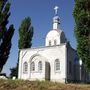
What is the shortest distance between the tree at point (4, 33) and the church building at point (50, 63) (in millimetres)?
3538

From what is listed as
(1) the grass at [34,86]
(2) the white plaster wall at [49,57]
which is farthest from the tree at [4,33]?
(1) the grass at [34,86]

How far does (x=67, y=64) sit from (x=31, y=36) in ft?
33.6

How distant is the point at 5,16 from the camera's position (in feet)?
117

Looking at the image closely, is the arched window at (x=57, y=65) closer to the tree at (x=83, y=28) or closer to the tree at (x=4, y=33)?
the tree at (x=4, y=33)

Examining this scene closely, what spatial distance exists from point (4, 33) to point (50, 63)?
24.6 ft

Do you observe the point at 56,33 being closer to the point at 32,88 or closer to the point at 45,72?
the point at 45,72

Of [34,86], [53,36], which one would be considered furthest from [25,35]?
[34,86]

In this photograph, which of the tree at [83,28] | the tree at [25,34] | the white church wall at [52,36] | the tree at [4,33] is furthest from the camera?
the tree at [25,34]

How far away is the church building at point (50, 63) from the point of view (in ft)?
118

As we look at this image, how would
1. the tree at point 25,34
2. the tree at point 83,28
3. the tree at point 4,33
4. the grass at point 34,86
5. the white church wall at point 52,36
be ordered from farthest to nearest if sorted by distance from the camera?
the tree at point 25,34 < the white church wall at point 52,36 < the tree at point 4,33 < the tree at point 83,28 < the grass at point 34,86

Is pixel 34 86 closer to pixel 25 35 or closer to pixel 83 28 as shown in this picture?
pixel 83 28

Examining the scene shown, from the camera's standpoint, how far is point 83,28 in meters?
23.3

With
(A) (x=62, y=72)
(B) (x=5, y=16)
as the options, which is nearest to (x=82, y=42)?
(A) (x=62, y=72)

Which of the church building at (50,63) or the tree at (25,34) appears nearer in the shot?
the church building at (50,63)
